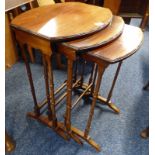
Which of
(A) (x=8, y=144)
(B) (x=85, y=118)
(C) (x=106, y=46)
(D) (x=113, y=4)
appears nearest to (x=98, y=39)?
(C) (x=106, y=46)

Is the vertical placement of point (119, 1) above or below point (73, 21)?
below

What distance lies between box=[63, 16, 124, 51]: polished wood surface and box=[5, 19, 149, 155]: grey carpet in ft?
2.70

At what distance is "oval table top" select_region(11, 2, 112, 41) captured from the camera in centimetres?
96

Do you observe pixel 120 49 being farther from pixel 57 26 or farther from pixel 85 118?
pixel 85 118

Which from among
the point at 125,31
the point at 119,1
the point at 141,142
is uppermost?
the point at 125,31

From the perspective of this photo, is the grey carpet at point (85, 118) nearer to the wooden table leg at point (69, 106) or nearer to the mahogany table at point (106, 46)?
the wooden table leg at point (69, 106)

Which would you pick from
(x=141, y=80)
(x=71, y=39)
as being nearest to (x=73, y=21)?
(x=71, y=39)

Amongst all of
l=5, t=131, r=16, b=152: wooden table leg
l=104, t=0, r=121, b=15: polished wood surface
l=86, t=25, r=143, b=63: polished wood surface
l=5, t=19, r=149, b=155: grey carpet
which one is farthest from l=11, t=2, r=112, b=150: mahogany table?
l=104, t=0, r=121, b=15: polished wood surface

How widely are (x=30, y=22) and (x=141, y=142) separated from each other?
119 cm

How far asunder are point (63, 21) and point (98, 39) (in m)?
0.25

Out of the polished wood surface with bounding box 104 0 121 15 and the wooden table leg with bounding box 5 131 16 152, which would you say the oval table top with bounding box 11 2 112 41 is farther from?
the polished wood surface with bounding box 104 0 121 15

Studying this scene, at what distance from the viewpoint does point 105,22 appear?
3.47 ft

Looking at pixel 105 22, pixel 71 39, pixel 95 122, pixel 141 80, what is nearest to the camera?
pixel 71 39

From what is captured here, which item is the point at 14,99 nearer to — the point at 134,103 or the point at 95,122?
the point at 95,122
